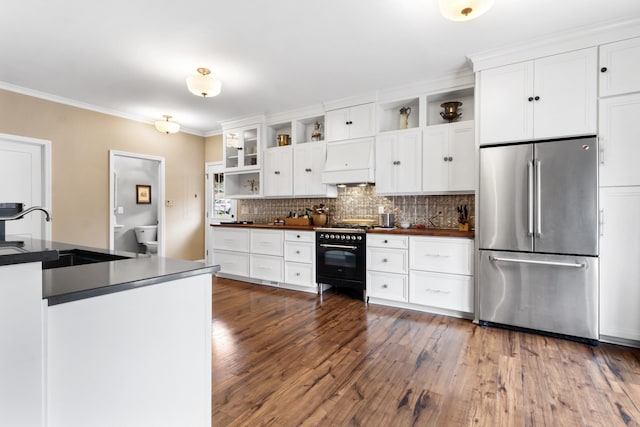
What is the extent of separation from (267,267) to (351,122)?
2393 millimetres

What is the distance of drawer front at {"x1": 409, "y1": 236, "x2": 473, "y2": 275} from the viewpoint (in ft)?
10.6

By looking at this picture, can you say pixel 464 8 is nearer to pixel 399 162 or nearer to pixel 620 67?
pixel 620 67

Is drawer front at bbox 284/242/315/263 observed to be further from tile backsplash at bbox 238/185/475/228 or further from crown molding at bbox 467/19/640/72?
crown molding at bbox 467/19/640/72

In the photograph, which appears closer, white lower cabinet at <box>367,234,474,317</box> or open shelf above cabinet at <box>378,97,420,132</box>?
white lower cabinet at <box>367,234,474,317</box>

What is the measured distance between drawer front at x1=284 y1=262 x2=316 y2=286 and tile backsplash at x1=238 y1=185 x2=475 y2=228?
903mm

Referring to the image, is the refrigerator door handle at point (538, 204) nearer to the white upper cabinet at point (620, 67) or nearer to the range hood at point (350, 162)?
the white upper cabinet at point (620, 67)

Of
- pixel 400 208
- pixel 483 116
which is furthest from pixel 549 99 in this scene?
pixel 400 208

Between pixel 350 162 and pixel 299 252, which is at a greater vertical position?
pixel 350 162

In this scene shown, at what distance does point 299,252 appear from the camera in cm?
434

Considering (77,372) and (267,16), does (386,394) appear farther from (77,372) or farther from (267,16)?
(267,16)

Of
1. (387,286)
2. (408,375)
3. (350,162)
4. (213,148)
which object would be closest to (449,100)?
(350,162)

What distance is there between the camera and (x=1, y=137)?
378 cm

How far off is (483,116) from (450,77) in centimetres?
74

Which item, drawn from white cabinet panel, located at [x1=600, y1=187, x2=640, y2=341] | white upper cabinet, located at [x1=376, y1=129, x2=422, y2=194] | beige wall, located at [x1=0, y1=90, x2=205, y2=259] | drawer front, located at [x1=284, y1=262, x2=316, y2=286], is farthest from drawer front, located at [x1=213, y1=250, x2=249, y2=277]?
white cabinet panel, located at [x1=600, y1=187, x2=640, y2=341]
